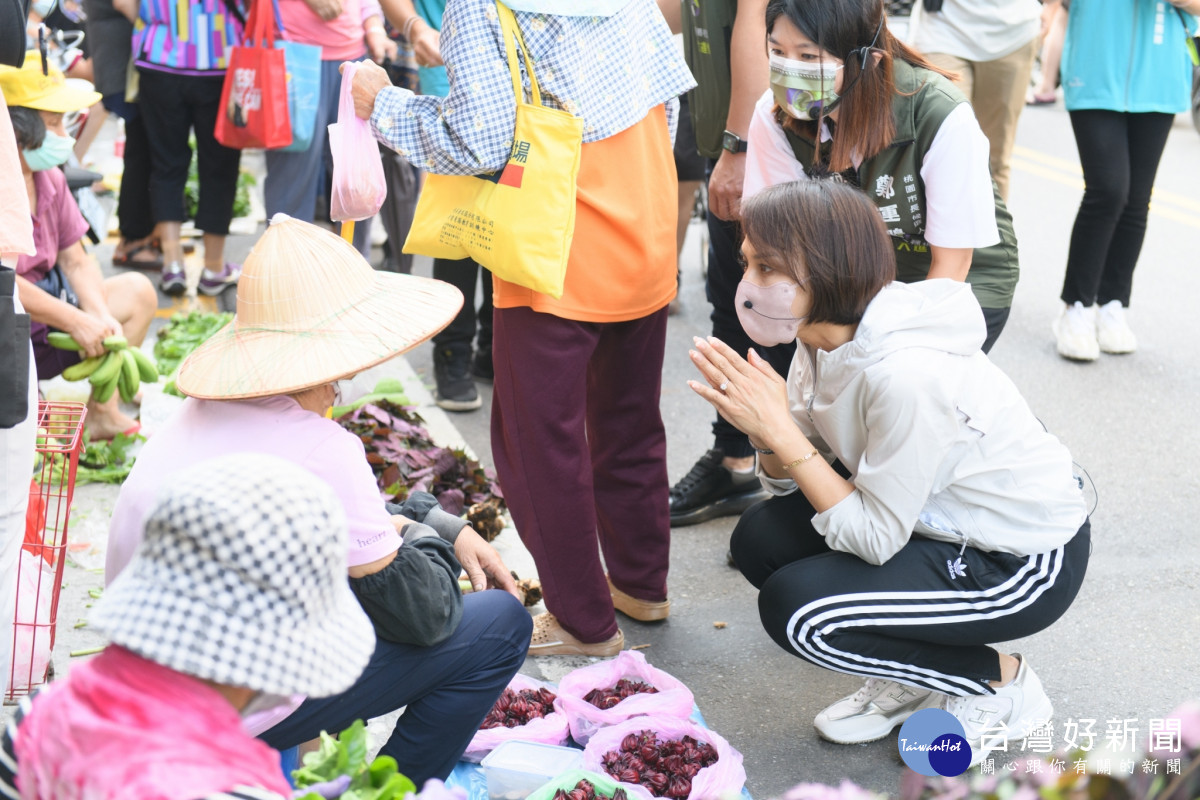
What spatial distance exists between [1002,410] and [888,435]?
11.4 inches

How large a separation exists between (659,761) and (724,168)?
167 cm

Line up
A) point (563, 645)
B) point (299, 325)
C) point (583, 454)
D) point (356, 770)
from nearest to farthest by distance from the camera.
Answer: point (356, 770) < point (299, 325) < point (583, 454) < point (563, 645)

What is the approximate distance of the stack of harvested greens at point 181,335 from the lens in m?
4.76

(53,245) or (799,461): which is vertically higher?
(799,461)

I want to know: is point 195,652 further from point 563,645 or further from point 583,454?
point 563,645

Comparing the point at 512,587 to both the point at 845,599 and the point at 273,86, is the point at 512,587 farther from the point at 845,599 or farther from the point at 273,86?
the point at 273,86

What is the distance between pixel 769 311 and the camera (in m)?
2.57

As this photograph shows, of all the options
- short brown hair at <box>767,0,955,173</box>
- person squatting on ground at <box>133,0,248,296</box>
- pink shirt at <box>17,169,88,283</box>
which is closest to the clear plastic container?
short brown hair at <box>767,0,955,173</box>

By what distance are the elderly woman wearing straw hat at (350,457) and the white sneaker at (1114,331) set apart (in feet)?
11.9

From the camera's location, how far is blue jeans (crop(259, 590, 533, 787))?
2.19 meters

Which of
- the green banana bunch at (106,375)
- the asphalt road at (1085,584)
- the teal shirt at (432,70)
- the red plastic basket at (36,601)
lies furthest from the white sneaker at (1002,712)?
the teal shirt at (432,70)

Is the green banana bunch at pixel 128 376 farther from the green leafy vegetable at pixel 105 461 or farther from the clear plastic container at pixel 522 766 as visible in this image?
the clear plastic container at pixel 522 766

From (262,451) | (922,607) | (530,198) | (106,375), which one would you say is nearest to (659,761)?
(922,607)

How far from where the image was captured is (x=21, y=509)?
2352 mm
